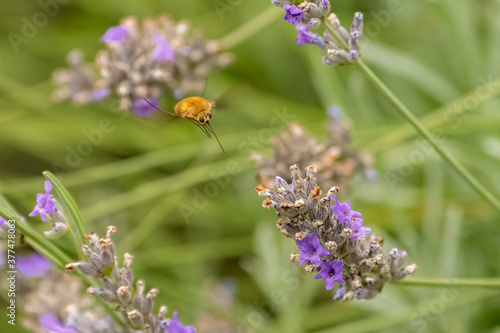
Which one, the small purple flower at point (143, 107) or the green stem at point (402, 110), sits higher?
the small purple flower at point (143, 107)

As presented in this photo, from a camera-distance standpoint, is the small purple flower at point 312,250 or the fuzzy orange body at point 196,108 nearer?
the small purple flower at point 312,250

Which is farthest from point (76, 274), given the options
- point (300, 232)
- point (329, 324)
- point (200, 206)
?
point (329, 324)

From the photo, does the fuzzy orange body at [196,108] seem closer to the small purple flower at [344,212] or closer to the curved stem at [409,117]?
the curved stem at [409,117]

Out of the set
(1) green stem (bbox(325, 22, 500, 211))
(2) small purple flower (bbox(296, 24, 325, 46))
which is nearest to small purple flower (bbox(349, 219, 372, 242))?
(1) green stem (bbox(325, 22, 500, 211))

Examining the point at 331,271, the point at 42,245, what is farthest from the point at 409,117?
the point at 42,245

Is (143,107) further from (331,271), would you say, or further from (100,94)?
(331,271)


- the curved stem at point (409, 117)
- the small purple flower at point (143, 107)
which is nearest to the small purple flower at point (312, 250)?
the curved stem at point (409, 117)
